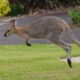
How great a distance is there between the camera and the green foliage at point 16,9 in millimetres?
39500

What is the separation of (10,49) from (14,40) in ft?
15.2

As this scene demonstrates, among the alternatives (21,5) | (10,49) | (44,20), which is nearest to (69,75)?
(44,20)

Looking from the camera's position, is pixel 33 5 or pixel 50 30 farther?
pixel 33 5

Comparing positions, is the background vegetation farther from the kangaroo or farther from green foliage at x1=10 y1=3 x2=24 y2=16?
the kangaroo

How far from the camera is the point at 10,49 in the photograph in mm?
19156

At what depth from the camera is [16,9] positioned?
1559 inches

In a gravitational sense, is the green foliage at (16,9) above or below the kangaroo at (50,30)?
below

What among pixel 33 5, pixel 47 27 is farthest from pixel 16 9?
pixel 47 27

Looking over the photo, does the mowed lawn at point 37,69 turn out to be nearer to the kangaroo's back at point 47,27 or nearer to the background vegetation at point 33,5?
the kangaroo's back at point 47,27

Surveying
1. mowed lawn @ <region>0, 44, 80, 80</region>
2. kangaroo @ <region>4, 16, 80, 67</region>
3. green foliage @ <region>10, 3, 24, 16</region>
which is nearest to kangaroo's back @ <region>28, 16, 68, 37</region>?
kangaroo @ <region>4, 16, 80, 67</region>

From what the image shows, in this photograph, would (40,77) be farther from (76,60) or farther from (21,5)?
(21,5)

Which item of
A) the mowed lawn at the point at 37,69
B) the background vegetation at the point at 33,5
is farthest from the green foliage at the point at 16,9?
the mowed lawn at the point at 37,69

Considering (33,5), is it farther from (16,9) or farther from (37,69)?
(37,69)

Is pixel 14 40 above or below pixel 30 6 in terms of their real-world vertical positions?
above
